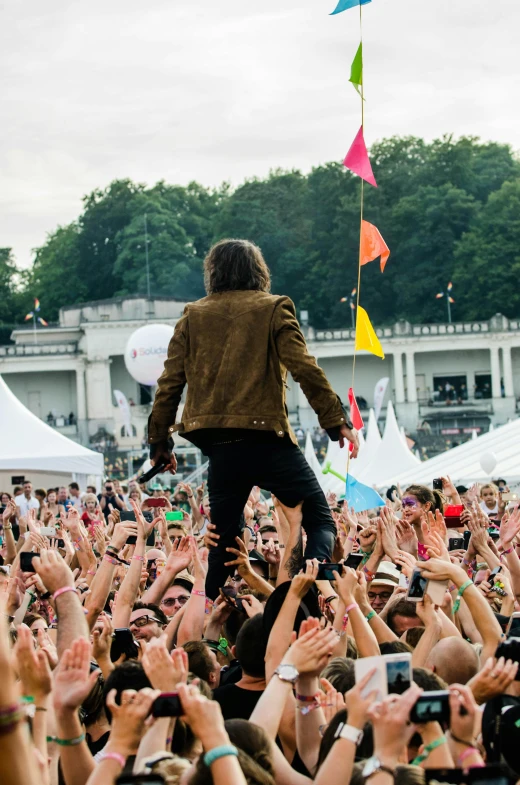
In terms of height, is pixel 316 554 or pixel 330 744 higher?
pixel 316 554

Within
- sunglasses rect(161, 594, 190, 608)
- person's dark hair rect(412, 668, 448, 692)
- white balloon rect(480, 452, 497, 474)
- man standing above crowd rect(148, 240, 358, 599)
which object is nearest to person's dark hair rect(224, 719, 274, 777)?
person's dark hair rect(412, 668, 448, 692)

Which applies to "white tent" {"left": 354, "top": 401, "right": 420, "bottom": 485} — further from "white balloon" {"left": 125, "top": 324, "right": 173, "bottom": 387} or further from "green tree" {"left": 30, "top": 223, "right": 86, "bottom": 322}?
"green tree" {"left": 30, "top": 223, "right": 86, "bottom": 322}

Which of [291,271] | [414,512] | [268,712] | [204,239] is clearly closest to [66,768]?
[268,712]

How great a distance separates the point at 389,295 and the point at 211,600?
2924 inches

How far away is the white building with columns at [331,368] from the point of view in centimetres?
7044

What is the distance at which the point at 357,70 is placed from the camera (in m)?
10.5

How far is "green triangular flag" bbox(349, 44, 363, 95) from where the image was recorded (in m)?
10.4

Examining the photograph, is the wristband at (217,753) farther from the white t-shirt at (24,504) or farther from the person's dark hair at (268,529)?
the white t-shirt at (24,504)

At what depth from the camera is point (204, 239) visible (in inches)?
3531

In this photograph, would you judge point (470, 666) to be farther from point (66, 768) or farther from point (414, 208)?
point (414, 208)

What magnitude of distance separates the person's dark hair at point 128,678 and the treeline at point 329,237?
72.5 metres

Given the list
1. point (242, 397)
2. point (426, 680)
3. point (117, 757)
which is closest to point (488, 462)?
point (242, 397)

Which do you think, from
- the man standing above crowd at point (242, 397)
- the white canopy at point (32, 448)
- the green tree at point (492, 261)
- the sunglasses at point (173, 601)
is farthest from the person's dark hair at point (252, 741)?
the green tree at point (492, 261)

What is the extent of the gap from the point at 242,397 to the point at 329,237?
7673 centimetres
